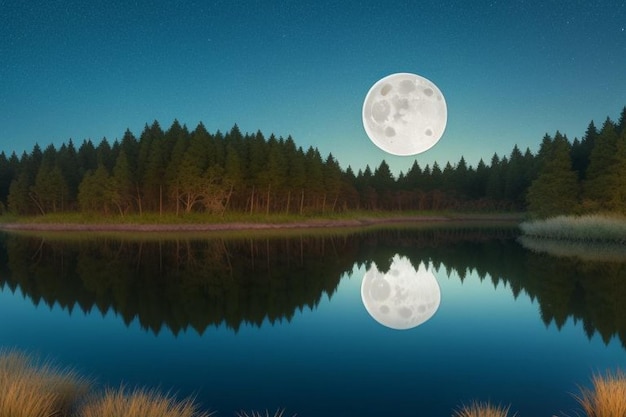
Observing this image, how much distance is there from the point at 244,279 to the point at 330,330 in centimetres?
911

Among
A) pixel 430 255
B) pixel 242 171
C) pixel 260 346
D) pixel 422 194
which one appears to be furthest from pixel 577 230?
pixel 422 194

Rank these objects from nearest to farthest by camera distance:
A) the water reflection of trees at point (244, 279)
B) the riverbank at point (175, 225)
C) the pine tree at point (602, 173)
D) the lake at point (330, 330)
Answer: the lake at point (330, 330) → the water reflection of trees at point (244, 279) → the pine tree at point (602, 173) → the riverbank at point (175, 225)

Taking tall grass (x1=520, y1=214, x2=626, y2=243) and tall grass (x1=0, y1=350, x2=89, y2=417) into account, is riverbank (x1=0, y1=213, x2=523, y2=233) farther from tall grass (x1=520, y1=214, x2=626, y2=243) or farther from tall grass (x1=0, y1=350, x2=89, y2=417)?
tall grass (x1=0, y1=350, x2=89, y2=417)

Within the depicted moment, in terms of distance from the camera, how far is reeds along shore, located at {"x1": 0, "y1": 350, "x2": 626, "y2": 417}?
6.31 m

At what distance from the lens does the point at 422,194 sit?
12300 cm

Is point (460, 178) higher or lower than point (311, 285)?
higher

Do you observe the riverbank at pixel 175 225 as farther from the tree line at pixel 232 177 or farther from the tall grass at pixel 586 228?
the tall grass at pixel 586 228

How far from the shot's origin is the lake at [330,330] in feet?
30.8

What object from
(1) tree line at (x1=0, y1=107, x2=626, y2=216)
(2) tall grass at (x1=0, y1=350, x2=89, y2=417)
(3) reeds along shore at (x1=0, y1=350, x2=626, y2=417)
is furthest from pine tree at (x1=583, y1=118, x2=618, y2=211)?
(2) tall grass at (x1=0, y1=350, x2=89, y2=417)

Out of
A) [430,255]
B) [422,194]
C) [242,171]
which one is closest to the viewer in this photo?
[430,255]

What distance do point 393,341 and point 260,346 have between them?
11.9 feet

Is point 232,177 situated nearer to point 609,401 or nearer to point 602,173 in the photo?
point 602,173

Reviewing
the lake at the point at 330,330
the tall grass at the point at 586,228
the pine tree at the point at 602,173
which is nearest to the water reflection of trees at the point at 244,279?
the lake at the point at 330,330

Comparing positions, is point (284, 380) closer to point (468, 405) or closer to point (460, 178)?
point (468, 405)
